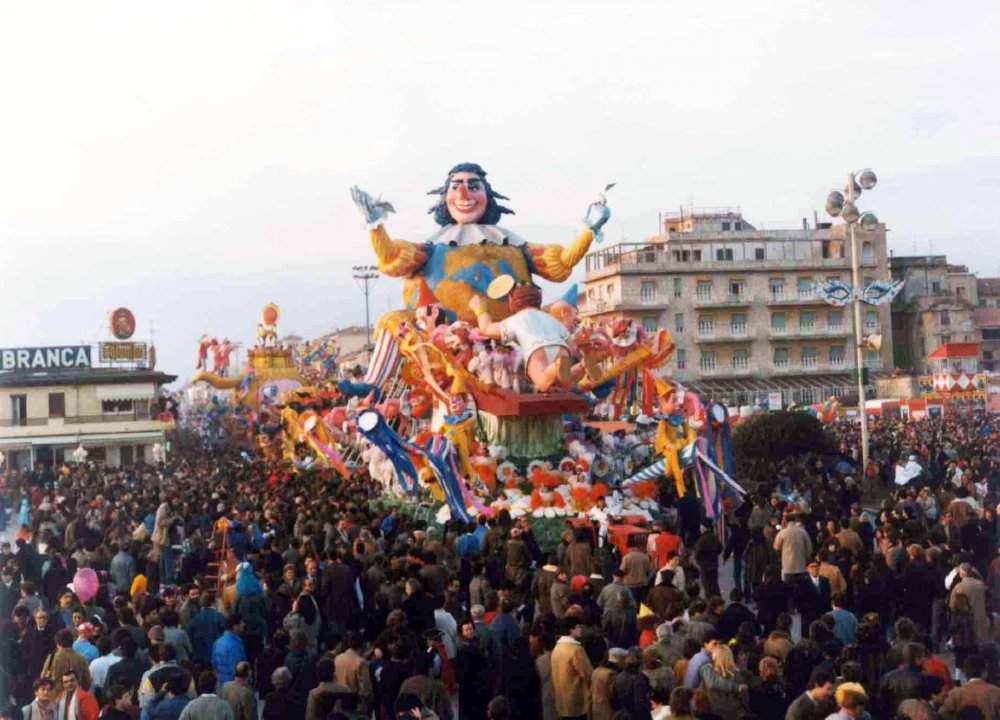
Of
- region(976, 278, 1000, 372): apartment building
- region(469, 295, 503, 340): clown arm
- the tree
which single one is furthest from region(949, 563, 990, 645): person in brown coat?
region(976, 278, 1000, 372): apartment building

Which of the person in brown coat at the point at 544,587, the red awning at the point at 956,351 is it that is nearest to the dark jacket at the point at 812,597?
the person in brown coat at the point at 544,587

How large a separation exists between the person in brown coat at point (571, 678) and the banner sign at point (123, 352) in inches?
1950

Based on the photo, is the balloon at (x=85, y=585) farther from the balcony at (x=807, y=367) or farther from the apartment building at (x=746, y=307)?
the balcony at (x=807, y=367)

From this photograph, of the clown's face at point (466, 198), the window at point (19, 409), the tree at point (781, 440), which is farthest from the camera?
the window at point (19, 409)

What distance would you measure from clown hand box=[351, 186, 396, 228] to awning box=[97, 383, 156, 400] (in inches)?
1186

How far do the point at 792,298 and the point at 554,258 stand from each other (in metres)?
39.3

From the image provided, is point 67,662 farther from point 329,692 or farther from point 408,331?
point 408,331

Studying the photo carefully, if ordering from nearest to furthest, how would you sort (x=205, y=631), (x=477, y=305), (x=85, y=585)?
(x=205, y=631)
(x=85, y=585)
(x=477, y=305)

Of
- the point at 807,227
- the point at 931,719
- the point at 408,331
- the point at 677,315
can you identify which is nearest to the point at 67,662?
the point at 931,719

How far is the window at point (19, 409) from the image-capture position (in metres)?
49.4

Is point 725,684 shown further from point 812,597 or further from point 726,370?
point 726,370

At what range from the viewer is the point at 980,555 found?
14.1 meters

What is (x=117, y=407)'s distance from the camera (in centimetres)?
5250

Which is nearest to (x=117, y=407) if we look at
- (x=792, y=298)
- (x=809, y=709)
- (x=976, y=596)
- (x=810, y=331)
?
(x=792, y=298)
